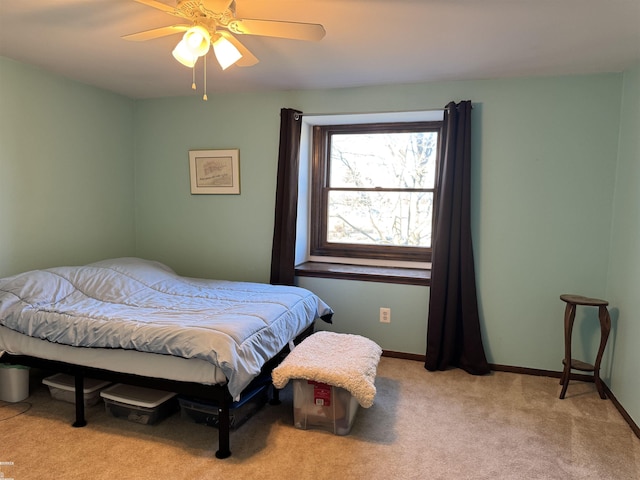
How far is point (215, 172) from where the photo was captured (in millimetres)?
3818

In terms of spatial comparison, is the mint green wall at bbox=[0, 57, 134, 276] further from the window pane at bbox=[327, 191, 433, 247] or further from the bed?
the window pane at bbox=[327, 191, 433, 247]

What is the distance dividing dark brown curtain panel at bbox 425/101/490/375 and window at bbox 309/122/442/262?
0.46m

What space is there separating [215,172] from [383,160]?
1512mm

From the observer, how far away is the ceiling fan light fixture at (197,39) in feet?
6.23

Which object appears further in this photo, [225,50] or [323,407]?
[323,407]

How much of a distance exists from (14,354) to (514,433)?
9.59ft

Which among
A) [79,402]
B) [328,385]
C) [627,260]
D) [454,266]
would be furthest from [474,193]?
[79,402]

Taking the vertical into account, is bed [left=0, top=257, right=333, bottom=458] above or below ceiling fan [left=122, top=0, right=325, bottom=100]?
below

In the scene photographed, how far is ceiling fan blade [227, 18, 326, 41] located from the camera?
1842 mm

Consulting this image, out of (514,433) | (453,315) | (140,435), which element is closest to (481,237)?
(453,315)

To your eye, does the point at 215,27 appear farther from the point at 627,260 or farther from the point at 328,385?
the point at 627,260

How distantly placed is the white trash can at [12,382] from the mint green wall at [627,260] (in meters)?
3.66

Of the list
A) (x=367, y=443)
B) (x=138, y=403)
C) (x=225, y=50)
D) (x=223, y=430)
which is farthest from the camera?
(x=138, y=403)

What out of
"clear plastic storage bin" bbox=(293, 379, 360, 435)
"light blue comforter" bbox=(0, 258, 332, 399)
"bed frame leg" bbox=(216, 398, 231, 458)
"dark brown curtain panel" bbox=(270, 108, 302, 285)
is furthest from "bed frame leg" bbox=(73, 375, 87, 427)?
"dark brown curtain panel" bbox=(270, 108, 302, 285)
